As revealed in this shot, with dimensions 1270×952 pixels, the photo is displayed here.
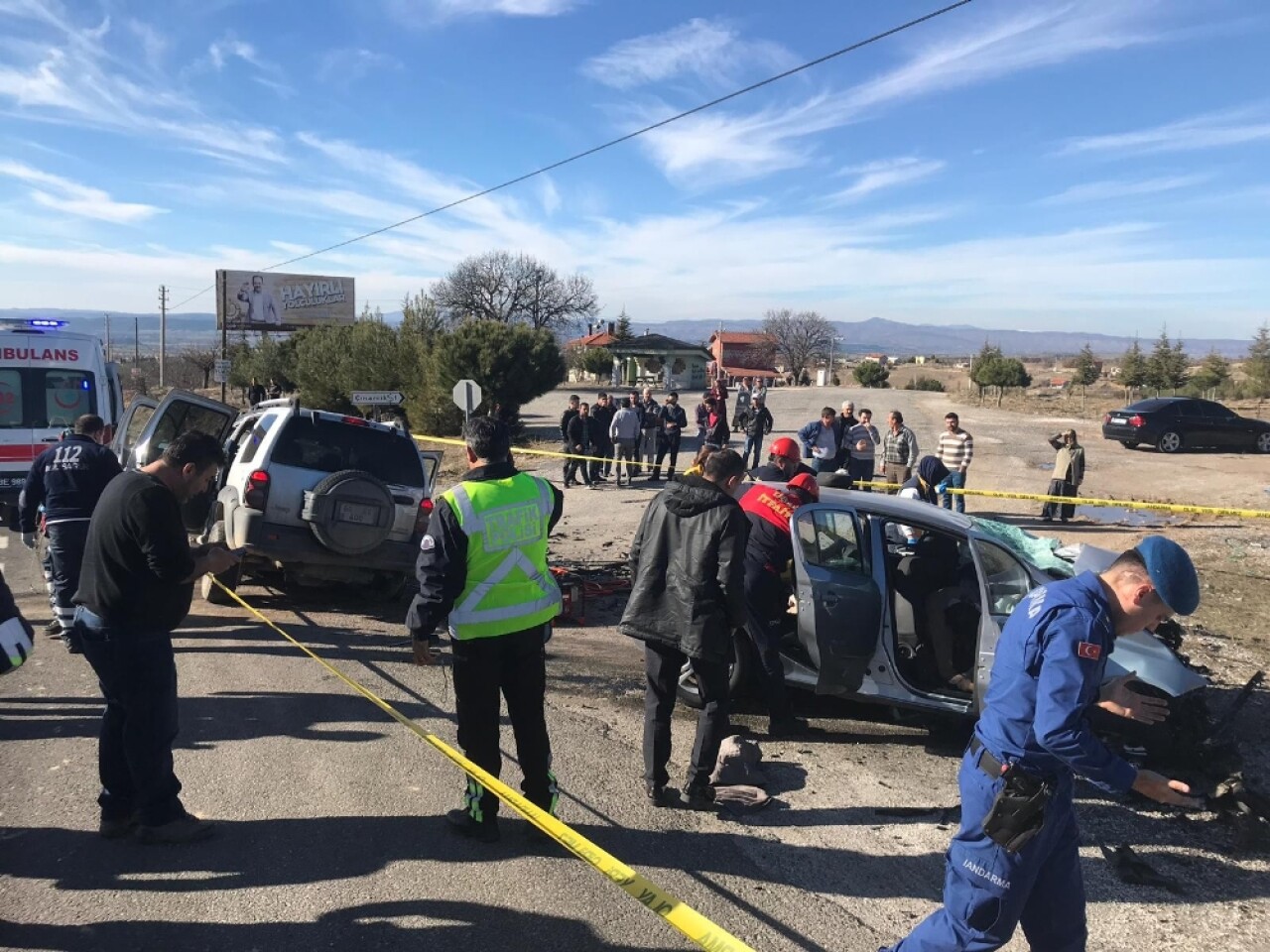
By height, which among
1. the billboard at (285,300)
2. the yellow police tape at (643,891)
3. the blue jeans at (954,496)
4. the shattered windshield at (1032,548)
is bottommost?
the yellow police tape at (643,891)

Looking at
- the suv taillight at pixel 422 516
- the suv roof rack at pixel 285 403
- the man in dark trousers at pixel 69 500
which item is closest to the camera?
the man in dark trousers at pixel 69 500

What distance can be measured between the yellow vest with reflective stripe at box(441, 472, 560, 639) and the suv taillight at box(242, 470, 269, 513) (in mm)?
4134

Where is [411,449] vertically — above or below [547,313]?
below

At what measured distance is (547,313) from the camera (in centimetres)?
6944

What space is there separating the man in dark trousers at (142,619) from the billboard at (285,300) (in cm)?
5409

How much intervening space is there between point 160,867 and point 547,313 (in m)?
67.5

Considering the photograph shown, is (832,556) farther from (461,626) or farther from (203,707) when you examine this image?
(203,707)

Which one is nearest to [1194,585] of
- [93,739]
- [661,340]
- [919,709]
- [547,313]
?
[919,709]

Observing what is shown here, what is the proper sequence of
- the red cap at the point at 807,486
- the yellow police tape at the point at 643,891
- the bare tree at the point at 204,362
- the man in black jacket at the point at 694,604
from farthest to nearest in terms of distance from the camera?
the bare tree at the point at 204,362, the red cap at the point at 807,486, the man in black jacket at the point at 694,604, the yellow police tape at the point at 643,891

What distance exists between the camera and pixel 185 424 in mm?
9125

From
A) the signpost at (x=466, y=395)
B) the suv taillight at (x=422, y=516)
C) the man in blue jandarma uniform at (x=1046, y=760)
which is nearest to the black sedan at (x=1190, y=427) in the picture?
the signpost at (x=466, y=395)

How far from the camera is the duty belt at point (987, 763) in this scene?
2.74m

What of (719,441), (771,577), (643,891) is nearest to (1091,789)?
(771,577)

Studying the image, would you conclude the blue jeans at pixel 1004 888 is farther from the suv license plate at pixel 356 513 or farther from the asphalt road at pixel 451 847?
the suv license plate at pixel 356 513
